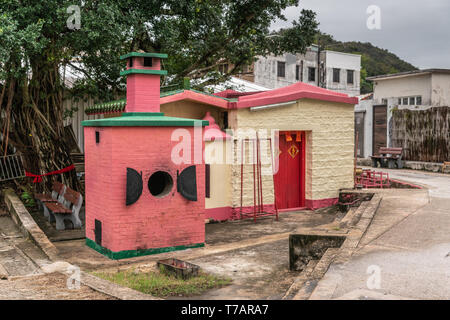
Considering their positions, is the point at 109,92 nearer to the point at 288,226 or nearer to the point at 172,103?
the point at 172,103

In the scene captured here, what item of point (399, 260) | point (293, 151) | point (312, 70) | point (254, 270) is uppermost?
point (312, 70)

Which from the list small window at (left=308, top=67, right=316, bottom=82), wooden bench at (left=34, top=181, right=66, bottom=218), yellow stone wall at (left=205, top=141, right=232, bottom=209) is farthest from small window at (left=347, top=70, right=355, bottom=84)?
wooden bench at (left=34, top=181, right=66, bottom=218)

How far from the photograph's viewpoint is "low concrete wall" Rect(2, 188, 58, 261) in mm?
9172

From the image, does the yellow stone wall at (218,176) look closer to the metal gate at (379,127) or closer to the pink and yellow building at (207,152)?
the pink and yellow building at (207,152)

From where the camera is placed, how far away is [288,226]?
12367 mm

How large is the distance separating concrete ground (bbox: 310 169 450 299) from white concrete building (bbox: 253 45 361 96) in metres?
25.7

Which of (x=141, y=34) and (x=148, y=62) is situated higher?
(x=141, y=34)

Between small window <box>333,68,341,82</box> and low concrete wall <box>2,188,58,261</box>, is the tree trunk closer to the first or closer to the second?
low concrete wall <box>2,188,58,261</box>

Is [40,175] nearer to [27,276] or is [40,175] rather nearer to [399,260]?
[27,276]

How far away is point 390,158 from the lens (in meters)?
22.0

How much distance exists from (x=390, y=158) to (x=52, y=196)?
14650 mm

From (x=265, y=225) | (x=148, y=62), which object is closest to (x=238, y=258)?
(x=265, y=225)
